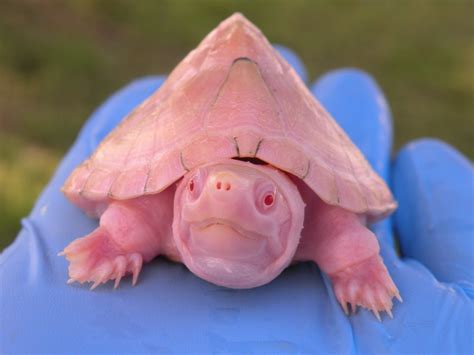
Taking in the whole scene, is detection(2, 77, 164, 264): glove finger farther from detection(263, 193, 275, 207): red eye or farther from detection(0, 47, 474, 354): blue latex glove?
detection(263, 193, 275, 207): red eye

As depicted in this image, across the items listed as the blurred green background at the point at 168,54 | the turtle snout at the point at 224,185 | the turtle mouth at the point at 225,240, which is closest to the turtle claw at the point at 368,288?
the turtle mouth at the point at 225,240

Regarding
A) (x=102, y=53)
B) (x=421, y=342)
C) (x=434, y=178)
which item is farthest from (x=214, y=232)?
(x=102, y=53)

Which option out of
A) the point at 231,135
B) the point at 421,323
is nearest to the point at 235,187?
the point at 231,135

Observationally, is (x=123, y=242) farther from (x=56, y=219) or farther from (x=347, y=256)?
(x=347, y=256)

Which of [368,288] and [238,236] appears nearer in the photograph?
[238,236]

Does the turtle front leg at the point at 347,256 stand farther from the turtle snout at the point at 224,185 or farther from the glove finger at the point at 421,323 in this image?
the turtle snout at the point at 224,185

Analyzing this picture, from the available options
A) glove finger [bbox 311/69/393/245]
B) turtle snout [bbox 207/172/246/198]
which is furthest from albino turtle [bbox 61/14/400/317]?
glove finger [bbox 311/69/393/245]
